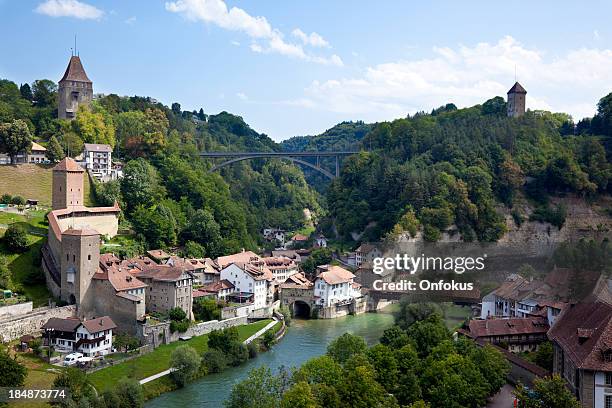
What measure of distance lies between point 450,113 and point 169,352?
4792cm

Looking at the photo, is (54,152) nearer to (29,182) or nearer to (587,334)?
(29,182)

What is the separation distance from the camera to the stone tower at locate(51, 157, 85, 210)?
3897 cm

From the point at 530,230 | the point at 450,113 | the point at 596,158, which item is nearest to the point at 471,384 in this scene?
the point at 530,230

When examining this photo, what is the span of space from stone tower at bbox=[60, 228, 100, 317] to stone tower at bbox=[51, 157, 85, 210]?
6.99m

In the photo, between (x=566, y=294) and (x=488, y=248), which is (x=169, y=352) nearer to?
(x=566, y=294)

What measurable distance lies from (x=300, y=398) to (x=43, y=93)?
145 ft

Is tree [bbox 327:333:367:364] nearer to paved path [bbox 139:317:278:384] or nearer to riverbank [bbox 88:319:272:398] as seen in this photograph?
riverbank [bbox 88:319:272:398]

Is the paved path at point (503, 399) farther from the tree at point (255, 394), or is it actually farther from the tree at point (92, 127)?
the tree at point (92, 127)

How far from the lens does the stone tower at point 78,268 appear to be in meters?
31.8

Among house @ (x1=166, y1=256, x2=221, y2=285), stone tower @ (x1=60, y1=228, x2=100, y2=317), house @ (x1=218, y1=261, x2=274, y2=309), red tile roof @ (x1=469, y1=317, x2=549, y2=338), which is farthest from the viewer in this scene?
house @ (x1=166, y1=256, x2=221, y2=285)

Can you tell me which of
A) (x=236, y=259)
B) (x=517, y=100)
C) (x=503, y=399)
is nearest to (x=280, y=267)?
(x=236, y=259)

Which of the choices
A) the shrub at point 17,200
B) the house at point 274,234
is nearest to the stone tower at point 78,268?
the shrub at point 17,200

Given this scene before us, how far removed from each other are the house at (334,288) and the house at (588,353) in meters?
20.1

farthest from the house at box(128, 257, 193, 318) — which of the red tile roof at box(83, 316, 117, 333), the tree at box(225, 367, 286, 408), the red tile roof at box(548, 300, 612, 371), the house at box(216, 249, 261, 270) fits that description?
the red tile roof at box(548, 300, 612, 371)
